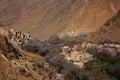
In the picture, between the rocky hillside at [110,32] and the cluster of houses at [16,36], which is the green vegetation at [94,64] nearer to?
the cluster of houses at [16,36]

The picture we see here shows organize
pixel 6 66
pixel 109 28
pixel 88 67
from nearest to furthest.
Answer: pixel 6 66
pixel 88 67
pixel 109 28

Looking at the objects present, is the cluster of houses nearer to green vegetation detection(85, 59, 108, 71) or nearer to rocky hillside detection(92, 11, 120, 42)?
green vegetation detection(85, 59, 108, 71)

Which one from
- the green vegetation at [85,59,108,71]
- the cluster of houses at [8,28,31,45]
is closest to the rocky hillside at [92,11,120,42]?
the green vegetation at [85,59,108,71]

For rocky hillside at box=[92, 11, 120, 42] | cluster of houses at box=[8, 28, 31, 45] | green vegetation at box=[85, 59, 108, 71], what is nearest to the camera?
cluster of houses at box=[8, 28, 31, 45]

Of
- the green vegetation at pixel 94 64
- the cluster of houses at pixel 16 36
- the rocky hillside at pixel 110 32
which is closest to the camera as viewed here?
the cluster of houses at pixel 16 36

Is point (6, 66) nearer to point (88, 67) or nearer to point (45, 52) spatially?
point (45, 52)

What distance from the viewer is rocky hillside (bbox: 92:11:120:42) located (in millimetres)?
177988

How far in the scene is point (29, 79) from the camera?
83.1 feet

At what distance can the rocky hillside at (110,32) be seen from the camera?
17799 centimetres

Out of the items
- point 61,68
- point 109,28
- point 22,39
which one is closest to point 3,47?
point 61,68

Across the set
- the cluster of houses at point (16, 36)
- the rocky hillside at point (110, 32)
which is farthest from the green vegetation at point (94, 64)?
the rocky hillside at point (110, 32)

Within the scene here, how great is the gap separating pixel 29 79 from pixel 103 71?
45.3 meters

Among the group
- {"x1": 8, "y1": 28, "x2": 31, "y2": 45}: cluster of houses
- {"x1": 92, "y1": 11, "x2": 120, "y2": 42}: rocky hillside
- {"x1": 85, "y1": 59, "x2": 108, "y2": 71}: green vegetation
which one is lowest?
{"x1": 85, "y1": 59, "x2": 108, "y2": 71}: green vegetation

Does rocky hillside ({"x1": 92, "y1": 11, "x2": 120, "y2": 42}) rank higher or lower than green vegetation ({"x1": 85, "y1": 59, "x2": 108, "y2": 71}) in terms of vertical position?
higher
